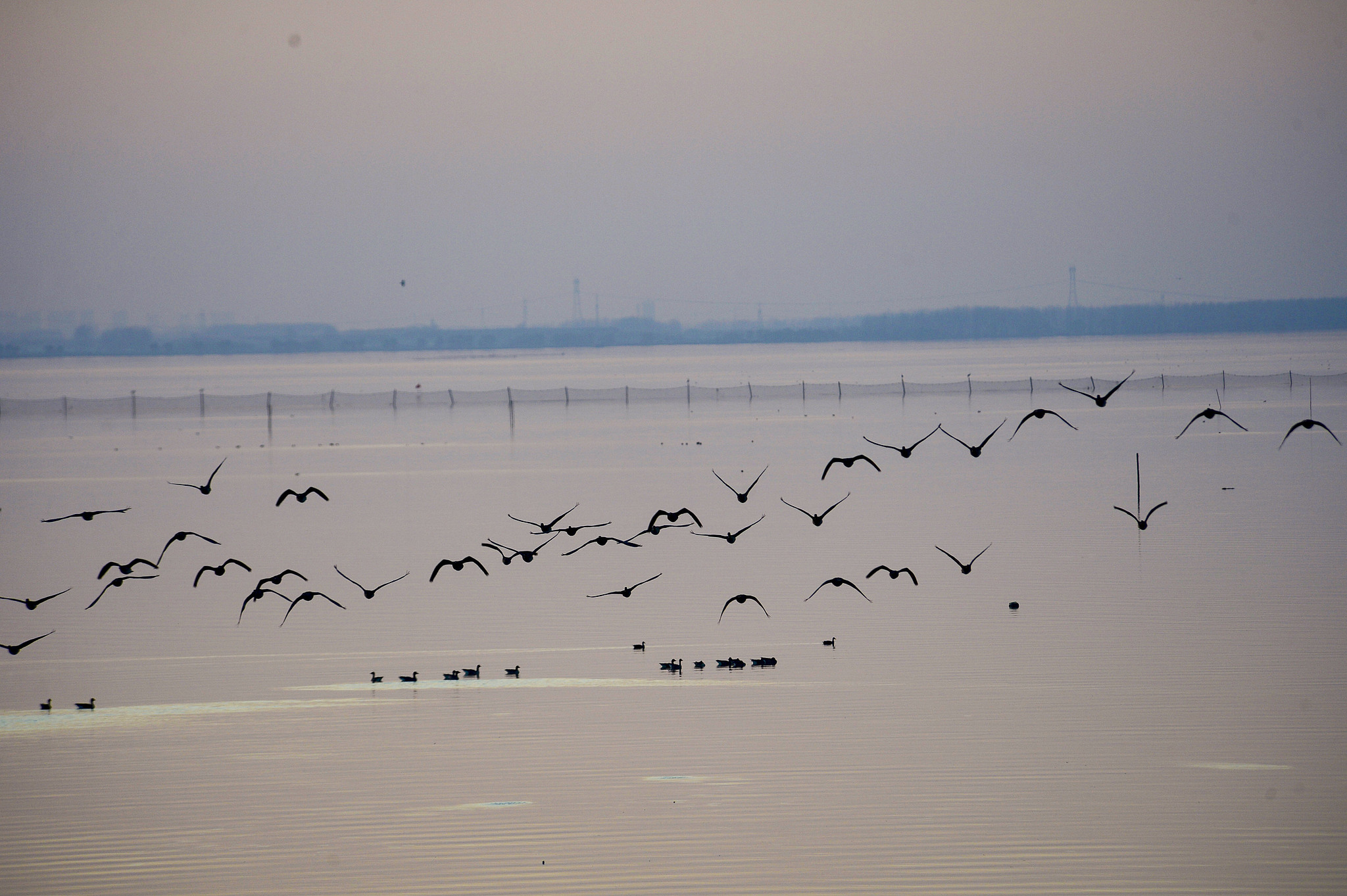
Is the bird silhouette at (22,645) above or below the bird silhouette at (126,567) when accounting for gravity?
below

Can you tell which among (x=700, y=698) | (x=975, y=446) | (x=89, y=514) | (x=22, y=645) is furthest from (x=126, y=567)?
(x=975, y=446)

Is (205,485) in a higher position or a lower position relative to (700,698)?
higher

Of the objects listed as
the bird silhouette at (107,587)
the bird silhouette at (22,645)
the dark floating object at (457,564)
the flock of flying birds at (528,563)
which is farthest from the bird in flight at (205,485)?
the dark floating object at (457,564)

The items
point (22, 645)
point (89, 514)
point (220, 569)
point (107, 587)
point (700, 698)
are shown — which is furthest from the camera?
point (107, 587)

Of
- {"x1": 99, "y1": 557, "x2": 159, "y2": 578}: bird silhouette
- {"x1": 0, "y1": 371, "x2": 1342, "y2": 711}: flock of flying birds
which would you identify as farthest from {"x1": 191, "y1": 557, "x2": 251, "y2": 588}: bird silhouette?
{"x1": 99, "y1": 557, "x2": 159, "y2": 578}: bird silhouette

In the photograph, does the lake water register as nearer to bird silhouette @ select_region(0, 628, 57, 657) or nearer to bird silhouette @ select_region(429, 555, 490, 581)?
bird silhouette @ select_region(0, 628, 57, 657)

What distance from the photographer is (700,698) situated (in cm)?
1920

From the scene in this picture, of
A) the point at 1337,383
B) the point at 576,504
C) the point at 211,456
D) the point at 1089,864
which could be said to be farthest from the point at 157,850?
the point at 1337,383

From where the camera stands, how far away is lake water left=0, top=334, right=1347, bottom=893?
46.5 ft

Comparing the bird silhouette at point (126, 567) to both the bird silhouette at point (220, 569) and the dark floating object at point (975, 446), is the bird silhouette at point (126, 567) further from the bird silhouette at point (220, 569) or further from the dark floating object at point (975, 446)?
the dark floating object at point (975, 446)

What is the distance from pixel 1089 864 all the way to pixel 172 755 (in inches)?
408

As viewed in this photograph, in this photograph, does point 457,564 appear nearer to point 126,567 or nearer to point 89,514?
point 89,514

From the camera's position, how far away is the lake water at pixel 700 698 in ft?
46.5

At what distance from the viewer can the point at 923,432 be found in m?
61.4
